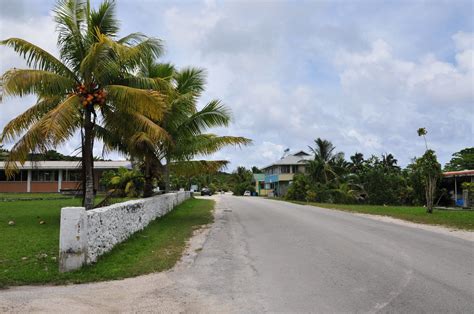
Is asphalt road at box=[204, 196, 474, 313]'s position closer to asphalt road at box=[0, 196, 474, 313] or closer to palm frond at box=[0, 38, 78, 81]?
asphalt road at box=[0, 196, 474, 313]

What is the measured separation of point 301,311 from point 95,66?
33.2 feet

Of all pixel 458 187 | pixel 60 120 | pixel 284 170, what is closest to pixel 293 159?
pixel 284 170

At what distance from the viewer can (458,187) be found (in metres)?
32.1

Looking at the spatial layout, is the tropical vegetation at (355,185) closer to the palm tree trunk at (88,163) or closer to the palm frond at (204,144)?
the palm frond at (204,144)

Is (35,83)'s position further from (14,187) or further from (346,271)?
(14,187)

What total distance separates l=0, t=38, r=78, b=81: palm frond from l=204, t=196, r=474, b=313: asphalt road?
719cm

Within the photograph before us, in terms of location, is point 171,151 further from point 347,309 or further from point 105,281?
point 347,309

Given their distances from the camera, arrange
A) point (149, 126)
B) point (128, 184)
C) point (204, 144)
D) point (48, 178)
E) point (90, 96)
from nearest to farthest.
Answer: point (90, 96), point (149, 126), point (204, 144), point (128, 184), point (48, 178)

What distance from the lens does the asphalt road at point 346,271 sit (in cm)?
584

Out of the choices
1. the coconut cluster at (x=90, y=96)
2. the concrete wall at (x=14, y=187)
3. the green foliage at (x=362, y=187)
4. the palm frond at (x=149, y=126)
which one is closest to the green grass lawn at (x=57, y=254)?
the palm frond at (x=149, y=126)

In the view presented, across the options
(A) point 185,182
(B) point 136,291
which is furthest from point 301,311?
(A) point 185,182

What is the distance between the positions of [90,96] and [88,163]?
2383mm

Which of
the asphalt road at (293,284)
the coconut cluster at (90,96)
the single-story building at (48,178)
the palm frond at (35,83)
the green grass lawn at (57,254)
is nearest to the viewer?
the asphalt road at (293,284)

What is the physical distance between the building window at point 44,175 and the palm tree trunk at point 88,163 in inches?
1184
